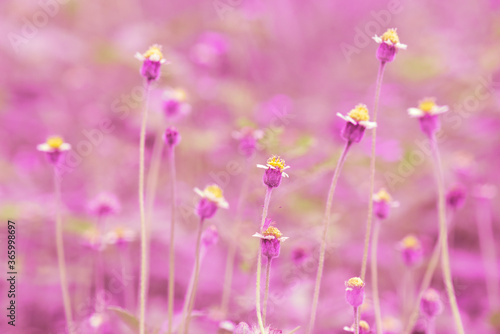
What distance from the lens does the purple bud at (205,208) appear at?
1.59ft

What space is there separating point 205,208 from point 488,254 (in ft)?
2.47

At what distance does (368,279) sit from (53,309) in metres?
0.57

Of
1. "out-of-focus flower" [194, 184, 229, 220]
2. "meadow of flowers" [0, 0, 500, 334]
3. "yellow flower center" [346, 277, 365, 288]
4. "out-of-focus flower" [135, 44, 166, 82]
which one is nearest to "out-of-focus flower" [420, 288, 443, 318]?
"meadow of flowers" [0, 0, 500, 334]

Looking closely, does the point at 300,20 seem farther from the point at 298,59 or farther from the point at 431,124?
the point at 431,124

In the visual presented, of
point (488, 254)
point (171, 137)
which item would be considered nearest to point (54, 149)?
point (171, 137)

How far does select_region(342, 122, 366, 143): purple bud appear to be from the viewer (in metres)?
0.45

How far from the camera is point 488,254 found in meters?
1.03

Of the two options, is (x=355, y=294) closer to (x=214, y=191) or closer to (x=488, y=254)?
(x=214, y=191)

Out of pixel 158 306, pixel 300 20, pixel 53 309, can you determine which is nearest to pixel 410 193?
pixel 158 306

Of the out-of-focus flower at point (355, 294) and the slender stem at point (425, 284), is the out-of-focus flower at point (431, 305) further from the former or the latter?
the out-of-focus flower at point (355, 294)

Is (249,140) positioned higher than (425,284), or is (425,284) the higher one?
(249,140)

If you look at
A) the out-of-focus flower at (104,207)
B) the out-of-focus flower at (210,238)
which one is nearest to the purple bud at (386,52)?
the out-of-focus flower at (210,238)

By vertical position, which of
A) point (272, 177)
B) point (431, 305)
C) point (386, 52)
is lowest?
point (431, 305)

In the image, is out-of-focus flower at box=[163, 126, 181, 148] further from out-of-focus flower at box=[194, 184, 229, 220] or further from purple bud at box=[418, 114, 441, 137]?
purple bud at box=[418, 114, 441, 137]
